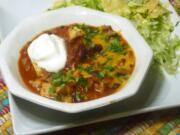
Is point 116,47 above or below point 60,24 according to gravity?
below

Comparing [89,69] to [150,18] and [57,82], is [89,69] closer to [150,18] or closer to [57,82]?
[57,82]

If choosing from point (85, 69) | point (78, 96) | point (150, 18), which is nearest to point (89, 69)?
point (85, 69)

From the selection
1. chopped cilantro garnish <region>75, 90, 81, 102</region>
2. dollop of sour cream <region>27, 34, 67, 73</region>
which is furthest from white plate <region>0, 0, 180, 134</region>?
dollop of sour cream <region>27, 34, 67, 73</region>

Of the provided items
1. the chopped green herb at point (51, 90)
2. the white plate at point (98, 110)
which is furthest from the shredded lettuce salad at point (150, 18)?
the chopped green herb at point (51, 90)

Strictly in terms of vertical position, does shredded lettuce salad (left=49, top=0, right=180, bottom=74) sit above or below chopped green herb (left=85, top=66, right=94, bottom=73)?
above

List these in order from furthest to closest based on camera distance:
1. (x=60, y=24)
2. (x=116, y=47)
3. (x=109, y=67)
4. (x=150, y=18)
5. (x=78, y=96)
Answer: (x=150, y=18)
(x=60, y=24)
(x=116, y=47)
(x=109, y=67)
(x=78, y=96)

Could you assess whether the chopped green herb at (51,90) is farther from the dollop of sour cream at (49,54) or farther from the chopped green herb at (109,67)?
the chopped green herb at (109,67)

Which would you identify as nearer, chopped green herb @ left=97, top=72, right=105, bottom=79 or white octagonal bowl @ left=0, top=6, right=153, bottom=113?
white octagonal bowl @ left=0, top=6, right=153, bottom=113

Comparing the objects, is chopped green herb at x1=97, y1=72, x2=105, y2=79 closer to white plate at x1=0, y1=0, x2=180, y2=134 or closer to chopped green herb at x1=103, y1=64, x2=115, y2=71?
chopped green herb at x1=103, y1=64, x2=115, y2=71
